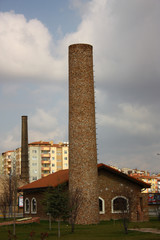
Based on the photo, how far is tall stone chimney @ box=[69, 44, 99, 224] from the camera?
99.5 feet

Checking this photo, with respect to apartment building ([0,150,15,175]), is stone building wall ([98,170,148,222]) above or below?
below

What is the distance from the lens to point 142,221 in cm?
3412

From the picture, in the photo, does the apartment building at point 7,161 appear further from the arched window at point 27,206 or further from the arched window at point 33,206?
the arched window at point 33,206

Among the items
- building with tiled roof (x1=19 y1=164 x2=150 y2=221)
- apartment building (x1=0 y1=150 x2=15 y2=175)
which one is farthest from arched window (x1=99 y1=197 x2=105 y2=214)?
apartment building (x1=0 y1=150 x2=15 y2=175)

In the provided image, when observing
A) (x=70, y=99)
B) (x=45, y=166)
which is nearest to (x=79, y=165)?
(x=70, y=99)

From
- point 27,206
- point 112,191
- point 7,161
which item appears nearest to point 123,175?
point 112,191

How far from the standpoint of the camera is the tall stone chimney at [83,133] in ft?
99.5

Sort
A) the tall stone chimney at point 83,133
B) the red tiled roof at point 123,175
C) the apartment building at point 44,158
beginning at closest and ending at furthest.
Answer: the tall stone chimney at point 83,133 < the red tiled roof at point 123,175 < the apartment building at point 44,158

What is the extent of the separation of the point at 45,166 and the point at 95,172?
96468 millimetres

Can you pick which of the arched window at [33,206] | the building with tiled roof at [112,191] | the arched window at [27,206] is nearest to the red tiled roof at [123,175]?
the building with tiled roof at [112,191]

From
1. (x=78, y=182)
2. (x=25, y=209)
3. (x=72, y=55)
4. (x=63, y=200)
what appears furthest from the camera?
(x=25, y=209)

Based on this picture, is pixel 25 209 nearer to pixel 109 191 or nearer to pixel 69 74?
pixel 109 191

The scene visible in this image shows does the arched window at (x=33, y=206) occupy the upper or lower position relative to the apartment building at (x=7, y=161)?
lower

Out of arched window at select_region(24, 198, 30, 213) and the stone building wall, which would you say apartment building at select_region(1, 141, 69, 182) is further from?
the stone building wall
